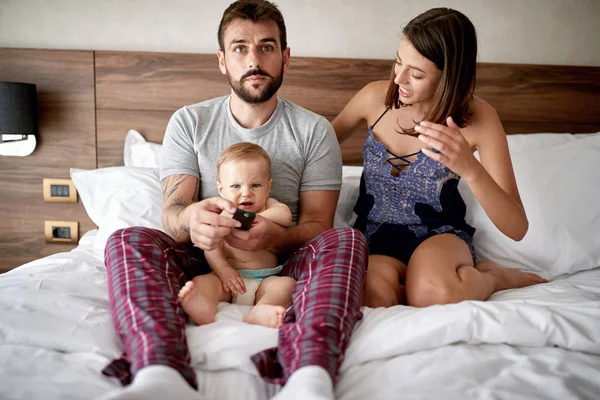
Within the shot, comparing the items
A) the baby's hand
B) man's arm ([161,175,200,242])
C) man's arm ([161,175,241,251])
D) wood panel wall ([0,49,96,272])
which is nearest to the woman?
the baby's hand

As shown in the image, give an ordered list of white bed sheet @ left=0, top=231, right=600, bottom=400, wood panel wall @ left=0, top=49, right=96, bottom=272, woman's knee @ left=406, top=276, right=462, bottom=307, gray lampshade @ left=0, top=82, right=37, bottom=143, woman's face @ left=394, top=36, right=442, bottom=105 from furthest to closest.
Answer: wood panel wall @ left=0, top=49, right=96, bottom=272 → gray lampshade @ left=0, top=82, right=37, bottom=143 → woman's face @ left=394, top=36, right=442, bottom=105 → woman's knee @ left=406, top=276, right=462, bottom=307 → white bed sheet @ left=0, top=231, right=600, bottom=400

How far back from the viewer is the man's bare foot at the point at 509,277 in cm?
159

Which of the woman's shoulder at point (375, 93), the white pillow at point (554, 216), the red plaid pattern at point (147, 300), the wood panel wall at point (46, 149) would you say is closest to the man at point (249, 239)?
the red plaid pattern at point (147, 300)

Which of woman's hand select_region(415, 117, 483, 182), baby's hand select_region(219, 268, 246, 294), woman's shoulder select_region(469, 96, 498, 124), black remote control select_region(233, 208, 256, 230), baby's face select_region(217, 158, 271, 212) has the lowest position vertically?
baby's hand select_region(219, 268, 246, 294)

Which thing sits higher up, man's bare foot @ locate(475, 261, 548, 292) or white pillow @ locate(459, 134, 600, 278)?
white pillow @ locate(459, 134, 600, 278)

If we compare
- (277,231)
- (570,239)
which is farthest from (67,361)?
(570,239)

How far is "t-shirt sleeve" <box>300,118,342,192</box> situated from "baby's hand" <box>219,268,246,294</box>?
42 cm

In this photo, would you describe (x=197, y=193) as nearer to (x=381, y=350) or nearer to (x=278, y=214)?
(x=278, y=214)

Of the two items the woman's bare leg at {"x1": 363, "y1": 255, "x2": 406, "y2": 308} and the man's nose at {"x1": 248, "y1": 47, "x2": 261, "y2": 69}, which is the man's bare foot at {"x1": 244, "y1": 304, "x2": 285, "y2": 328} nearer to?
the woman's bare leg at {"x1": 363, "y1": 255, "x2": 406, "y2": 308}

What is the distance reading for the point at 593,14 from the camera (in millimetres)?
2291

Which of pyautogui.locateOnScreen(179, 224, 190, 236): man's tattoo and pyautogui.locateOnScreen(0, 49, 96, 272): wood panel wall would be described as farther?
pyautogui.locateOnScreen(0, 49, 96, 272): wood panel wall

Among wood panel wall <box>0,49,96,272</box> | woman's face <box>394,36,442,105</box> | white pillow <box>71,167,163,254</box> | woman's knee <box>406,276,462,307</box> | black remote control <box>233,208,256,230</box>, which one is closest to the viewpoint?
black remote control <box>233,208,256,230</box>

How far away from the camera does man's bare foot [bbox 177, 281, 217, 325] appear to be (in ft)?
3.94

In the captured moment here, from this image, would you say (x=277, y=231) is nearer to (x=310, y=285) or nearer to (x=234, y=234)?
(x=234, y=234)
